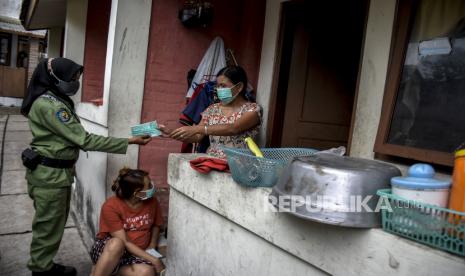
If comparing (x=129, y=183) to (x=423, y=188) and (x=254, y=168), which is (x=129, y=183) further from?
(x=423, y=188)

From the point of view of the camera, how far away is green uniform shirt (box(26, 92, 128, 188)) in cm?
288

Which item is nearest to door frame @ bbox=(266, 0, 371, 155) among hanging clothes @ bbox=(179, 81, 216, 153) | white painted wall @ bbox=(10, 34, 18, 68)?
hanging clothes @ bbox=(179, 81, 216, 153)

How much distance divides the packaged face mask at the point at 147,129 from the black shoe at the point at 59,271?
1.35 meters

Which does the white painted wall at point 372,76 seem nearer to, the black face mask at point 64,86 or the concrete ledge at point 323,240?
the concrete ledge at point 323,240

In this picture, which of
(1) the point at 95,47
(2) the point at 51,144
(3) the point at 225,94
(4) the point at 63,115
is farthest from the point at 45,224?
(1) the point at 95,47

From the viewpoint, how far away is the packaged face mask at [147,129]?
2921mm

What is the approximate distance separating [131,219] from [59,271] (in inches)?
34.4

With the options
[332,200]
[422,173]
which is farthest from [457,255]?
[332,200]

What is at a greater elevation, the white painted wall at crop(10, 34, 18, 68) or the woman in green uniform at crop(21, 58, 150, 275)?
the white painted wall at crop(10, 34, 18, 68)

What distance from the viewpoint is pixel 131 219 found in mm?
2973

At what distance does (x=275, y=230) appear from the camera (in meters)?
1.99

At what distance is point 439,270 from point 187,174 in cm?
180

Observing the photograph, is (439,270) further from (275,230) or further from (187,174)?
(187,174)

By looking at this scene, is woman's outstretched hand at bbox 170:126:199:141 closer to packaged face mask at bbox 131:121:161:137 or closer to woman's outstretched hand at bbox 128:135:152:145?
packaged face mask at bbox 131:121:161:137
